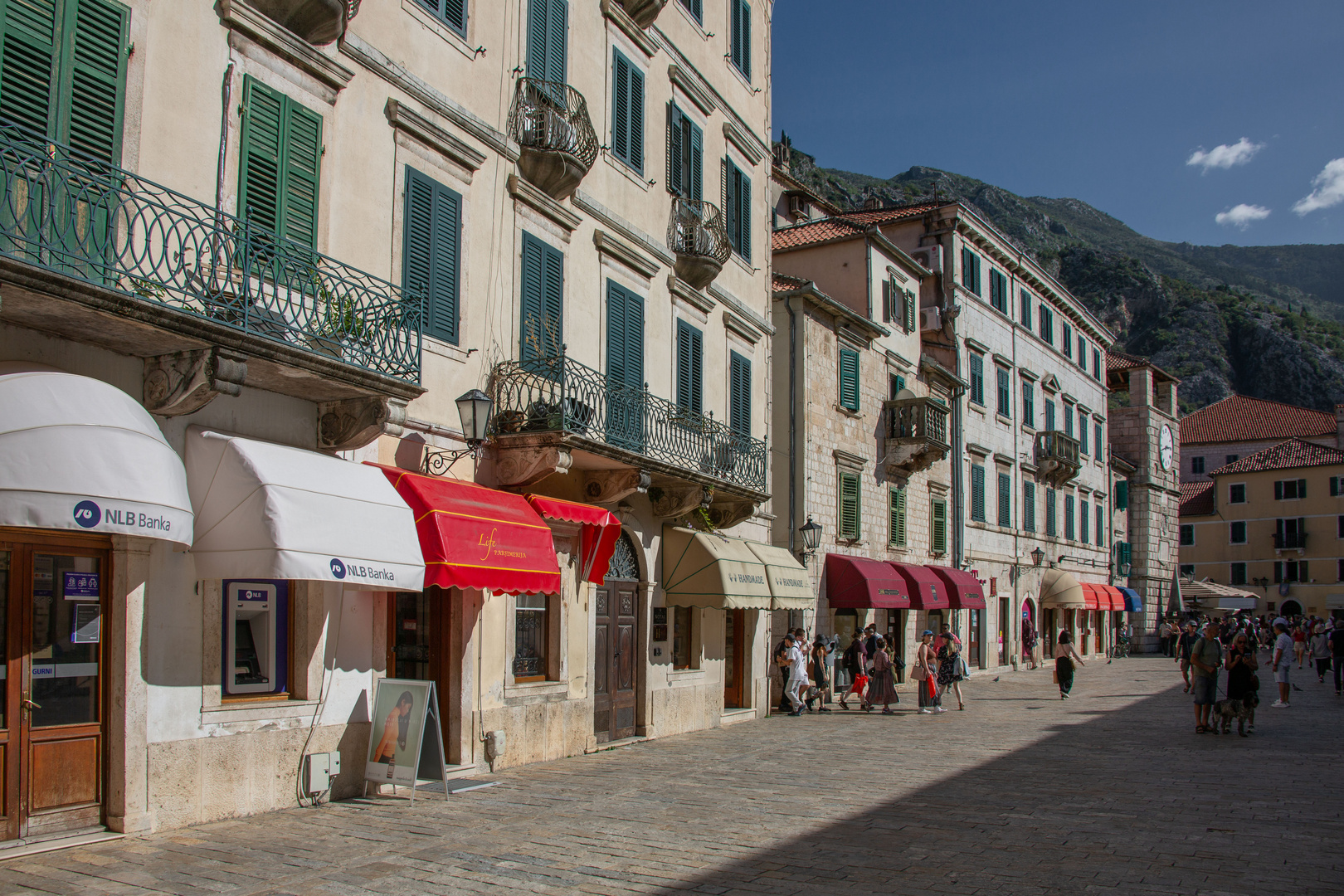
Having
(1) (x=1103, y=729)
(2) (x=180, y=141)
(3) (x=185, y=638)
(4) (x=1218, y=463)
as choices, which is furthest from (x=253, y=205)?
(4) (x=1218, y=463)

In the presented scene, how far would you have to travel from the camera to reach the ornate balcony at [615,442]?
46.0ft

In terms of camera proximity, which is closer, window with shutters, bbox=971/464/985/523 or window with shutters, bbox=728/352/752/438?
window with shutters, bbox=728/352/752/438

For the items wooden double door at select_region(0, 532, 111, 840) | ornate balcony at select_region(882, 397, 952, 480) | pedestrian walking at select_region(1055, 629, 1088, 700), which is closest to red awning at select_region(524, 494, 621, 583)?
wooden double door at select_region(0, 532, 111, 840)

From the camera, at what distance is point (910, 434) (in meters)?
29.7

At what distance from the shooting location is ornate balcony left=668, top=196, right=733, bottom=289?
62.2 feet

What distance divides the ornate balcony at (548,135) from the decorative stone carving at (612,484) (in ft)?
13.1

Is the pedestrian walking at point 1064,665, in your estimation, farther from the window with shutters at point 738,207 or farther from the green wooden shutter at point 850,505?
the window with shutters at point 738,207

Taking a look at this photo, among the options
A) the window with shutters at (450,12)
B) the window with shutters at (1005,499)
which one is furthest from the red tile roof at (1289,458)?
the window with shutters at (450,12)

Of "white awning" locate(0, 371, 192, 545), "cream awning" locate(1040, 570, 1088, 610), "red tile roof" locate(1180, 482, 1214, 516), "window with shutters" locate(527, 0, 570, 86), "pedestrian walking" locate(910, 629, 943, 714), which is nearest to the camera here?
"white awning" locate(0, 371, 192, 545)

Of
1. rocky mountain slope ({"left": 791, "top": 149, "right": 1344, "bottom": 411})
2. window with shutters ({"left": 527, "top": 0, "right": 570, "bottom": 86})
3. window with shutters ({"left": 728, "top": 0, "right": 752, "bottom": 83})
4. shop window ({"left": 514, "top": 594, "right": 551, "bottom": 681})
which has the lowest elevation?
shop window ({"left": 514, "top": 594, "right": 551, "bottom": 681})

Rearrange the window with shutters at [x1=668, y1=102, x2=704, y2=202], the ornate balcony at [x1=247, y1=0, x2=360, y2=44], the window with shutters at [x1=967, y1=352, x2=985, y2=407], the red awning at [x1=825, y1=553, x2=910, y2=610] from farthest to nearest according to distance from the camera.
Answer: the window with shutters at [x1=967, y1=352, x2=985, y2=407] → the red awning at [x1=825, y1=553, x2=910, y2=610] → the window with shutters at [x1=668, y1=102, x2=704, y2=202] → the ornate balcony at [x1=247, y1=0, x2=360, y2=44]

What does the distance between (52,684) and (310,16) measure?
22.1 feet

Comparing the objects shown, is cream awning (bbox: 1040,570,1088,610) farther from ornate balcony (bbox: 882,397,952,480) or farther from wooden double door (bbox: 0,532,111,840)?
wooden double door (bbox: 0,532,111,840)

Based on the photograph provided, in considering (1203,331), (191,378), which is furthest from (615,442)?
(1203,331)
